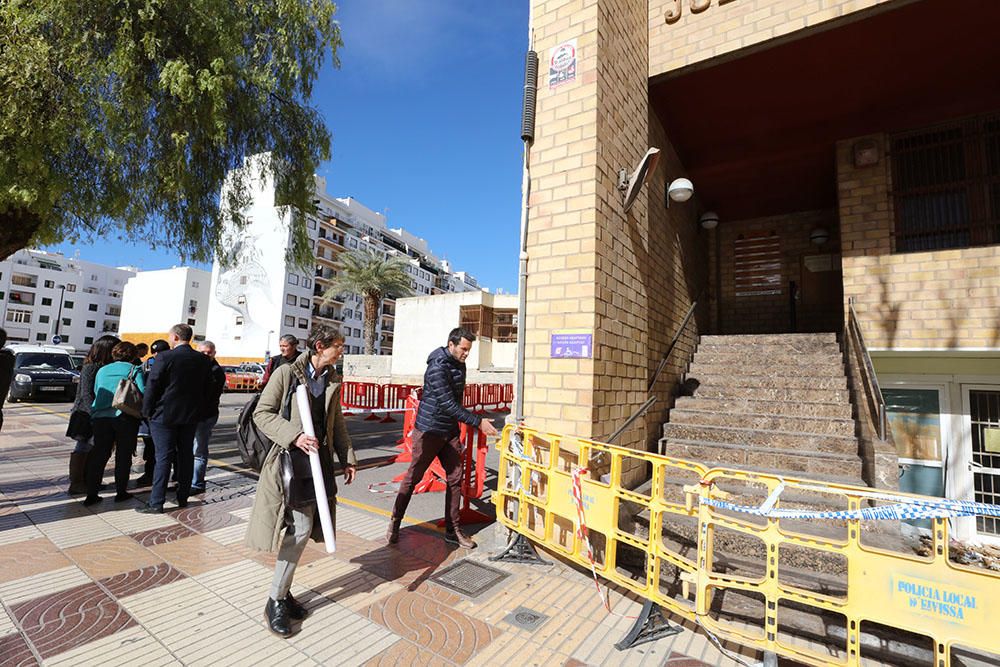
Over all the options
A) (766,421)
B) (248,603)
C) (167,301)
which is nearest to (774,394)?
(766,421)

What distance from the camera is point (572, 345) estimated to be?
167 inches

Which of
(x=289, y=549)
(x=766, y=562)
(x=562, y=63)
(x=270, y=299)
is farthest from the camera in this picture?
(x=270, y=299)

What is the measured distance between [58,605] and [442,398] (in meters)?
2.85

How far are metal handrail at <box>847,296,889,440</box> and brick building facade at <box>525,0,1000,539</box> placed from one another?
0.91 ft

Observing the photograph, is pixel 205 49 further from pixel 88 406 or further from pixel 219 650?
pixel 219 650

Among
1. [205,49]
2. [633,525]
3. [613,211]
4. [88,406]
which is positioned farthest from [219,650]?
[205,49]

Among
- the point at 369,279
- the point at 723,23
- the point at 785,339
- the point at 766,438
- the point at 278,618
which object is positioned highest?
the point at 369,279

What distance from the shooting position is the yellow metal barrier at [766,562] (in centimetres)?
203

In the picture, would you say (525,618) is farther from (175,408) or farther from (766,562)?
(175,408)

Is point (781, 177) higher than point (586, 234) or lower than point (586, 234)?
higher

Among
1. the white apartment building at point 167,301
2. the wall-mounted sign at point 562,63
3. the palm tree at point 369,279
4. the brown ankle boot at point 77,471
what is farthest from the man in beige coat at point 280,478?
the white apartment building at point 167,301

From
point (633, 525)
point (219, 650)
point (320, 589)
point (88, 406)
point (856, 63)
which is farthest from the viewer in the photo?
point (856, 63)

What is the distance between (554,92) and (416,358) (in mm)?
24122

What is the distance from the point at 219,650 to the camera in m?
2.55
